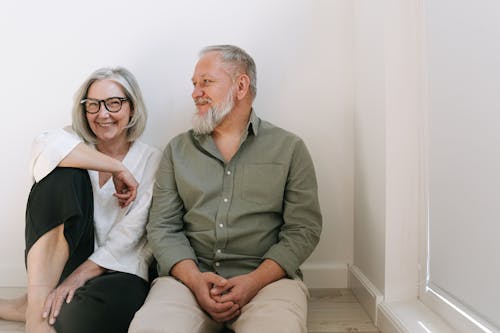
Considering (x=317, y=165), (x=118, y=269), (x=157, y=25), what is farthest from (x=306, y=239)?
(x=157, y=25)

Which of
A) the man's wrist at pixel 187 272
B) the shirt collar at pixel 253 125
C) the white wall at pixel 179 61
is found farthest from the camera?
the white wall at pixel 179 61

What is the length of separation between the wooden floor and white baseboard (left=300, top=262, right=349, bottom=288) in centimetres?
4

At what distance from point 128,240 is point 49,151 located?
1.50 ft

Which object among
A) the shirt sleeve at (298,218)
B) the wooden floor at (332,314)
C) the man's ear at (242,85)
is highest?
the man's ear at (242,85)

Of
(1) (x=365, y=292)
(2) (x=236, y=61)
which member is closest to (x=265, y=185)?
(2) (x=236, y=61)

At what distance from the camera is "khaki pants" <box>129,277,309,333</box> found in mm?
1411

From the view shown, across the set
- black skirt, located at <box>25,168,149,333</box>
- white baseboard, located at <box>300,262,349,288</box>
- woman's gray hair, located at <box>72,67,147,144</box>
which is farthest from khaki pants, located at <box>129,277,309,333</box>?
woman's gray hair, located at <box>72,67,147,144</box>

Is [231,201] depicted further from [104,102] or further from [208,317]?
[104,102]

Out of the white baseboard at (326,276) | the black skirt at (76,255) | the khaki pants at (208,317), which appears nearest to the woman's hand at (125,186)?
the black skirt at (76,255)

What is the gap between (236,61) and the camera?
6.27 feet

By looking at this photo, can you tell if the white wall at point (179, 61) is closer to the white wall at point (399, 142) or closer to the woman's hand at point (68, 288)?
the white wall at point (399, 142)

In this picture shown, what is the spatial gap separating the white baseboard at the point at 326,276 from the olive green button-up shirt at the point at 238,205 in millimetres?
440

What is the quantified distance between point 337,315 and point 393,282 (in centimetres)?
30

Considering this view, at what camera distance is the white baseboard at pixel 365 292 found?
1.81 m
